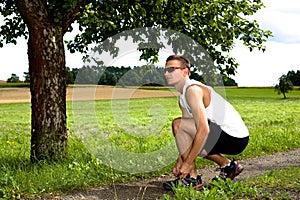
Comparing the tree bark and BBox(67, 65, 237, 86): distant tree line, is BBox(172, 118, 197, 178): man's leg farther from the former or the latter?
BBox(67, 65, 237, 86): distant tree line

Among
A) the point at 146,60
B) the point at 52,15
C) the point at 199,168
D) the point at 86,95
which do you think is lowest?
the point at 199,168

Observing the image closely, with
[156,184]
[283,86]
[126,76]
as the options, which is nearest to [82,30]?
[126,76]

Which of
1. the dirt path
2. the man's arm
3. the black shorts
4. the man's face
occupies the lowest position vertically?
the dirt path

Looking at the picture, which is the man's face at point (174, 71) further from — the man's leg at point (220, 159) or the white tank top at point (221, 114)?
the man's leg at point (220, 159)

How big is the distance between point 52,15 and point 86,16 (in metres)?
2.20

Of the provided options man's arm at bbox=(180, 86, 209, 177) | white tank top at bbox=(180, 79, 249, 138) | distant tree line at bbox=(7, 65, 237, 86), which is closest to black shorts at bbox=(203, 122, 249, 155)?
white tank top at bbox=(180, 79, 249, 138)

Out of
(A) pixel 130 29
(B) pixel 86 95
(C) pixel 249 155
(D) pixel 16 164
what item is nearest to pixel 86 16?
(A) pixel 130 29

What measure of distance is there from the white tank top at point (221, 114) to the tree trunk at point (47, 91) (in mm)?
2806

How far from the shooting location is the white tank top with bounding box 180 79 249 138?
710 cm

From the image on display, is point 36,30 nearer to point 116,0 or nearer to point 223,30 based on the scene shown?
point 116,0

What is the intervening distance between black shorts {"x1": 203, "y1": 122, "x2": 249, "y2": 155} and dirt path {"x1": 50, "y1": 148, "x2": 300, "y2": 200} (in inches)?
33.9

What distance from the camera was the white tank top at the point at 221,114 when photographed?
7.10 meters

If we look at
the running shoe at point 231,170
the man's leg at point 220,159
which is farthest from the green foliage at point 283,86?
the running shoe at point 231,170

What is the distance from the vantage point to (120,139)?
12586 millimetres
